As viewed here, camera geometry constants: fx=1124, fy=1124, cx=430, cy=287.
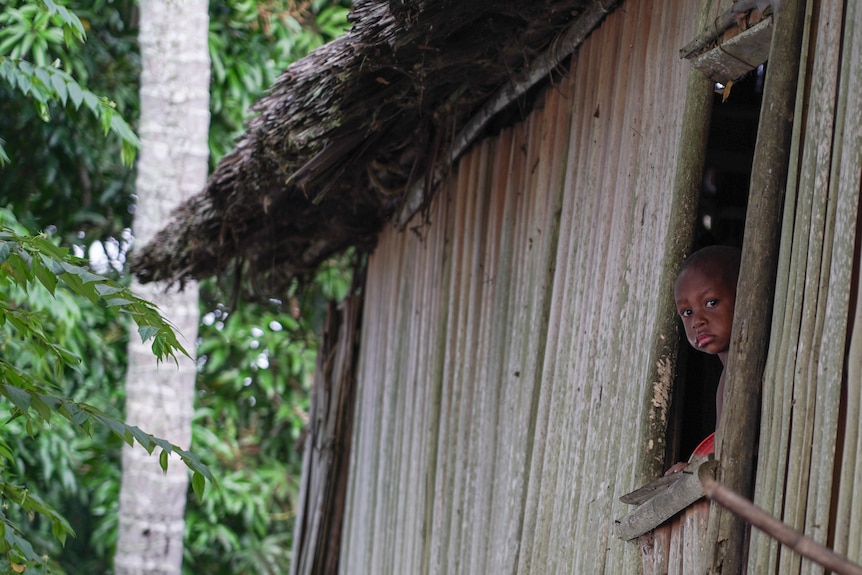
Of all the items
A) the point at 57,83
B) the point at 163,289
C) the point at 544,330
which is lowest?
the point at 544,330

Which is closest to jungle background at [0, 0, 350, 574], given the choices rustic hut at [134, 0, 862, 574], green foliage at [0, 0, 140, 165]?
rustic hut at [134, 0, 862, 574]

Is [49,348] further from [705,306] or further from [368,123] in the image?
[705,306]

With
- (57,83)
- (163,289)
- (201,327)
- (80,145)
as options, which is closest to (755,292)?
(57,83)

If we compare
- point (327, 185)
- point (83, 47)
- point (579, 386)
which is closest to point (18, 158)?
point (83, 47)

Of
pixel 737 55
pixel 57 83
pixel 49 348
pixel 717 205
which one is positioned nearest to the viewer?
pixel 737 55

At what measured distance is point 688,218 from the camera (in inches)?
99.7

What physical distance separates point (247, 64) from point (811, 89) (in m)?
7.98

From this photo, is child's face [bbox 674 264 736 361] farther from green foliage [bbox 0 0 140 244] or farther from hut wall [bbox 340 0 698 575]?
green foliage [bbox 0 0 140 244]

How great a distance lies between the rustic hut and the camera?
2.02 meters

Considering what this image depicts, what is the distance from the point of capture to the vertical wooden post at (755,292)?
214 centimetres

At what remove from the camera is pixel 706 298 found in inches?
97.1

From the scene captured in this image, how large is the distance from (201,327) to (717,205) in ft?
21.6

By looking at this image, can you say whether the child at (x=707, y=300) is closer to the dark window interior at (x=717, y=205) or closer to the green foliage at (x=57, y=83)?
the dark window interior at (x=717, y=205)

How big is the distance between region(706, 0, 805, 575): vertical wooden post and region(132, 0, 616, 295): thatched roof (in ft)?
2.86
